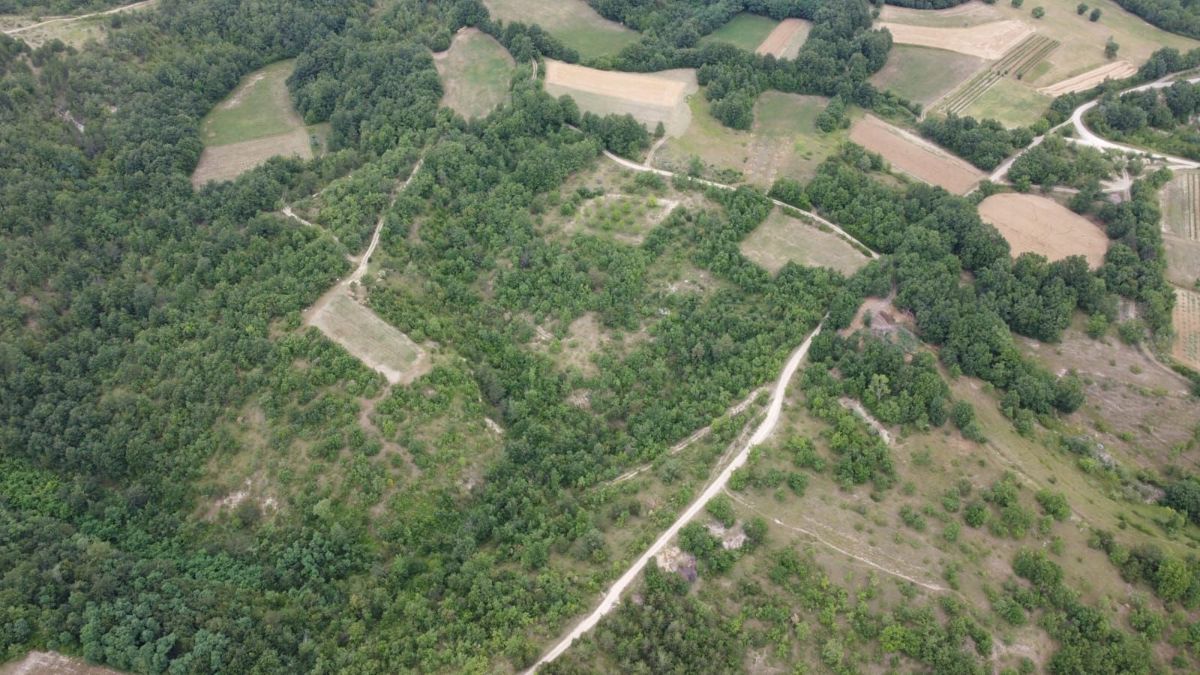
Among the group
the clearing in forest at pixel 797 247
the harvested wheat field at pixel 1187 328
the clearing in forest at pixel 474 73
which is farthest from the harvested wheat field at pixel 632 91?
the harvested wheat field at pixel 1187 328

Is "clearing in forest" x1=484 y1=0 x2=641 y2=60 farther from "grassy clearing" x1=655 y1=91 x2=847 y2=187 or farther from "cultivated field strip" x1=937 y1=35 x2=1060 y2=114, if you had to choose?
Answer: "cultivated field strip" x1=937 y1=35 x2=1060 y2=114

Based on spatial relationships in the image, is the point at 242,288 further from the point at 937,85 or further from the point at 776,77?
the point at 937,85

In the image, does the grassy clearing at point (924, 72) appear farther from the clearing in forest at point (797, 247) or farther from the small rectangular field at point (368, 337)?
the small rectangular field at point (368, 337)

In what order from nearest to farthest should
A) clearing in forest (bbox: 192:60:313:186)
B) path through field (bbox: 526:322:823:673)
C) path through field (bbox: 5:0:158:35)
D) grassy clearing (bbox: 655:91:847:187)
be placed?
path through field (bbox: 526:322:823:673) < grassy clearing (bbox: 655:91:847:187) < clearing in forest (bbox: 192:60:313:186) < path through field (bbox: 5:0:158:35)

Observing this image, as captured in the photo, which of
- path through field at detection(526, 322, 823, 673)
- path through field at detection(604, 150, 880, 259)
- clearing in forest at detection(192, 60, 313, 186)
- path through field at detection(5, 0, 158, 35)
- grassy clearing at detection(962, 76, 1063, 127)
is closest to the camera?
path through field at detection(526, 322, 823, 673)

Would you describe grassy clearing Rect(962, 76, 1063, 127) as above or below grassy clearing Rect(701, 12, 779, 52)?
below

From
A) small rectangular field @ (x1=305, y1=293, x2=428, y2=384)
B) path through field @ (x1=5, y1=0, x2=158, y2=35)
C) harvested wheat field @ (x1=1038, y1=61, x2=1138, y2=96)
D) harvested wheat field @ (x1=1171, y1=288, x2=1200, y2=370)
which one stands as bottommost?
harvested wheat field @ (x1=1171, y1=288, x2=1200, y2=370)

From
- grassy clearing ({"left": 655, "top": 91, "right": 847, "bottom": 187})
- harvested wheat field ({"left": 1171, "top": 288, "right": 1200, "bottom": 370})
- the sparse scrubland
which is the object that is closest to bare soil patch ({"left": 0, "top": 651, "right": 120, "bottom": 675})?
the sparse scrubland
